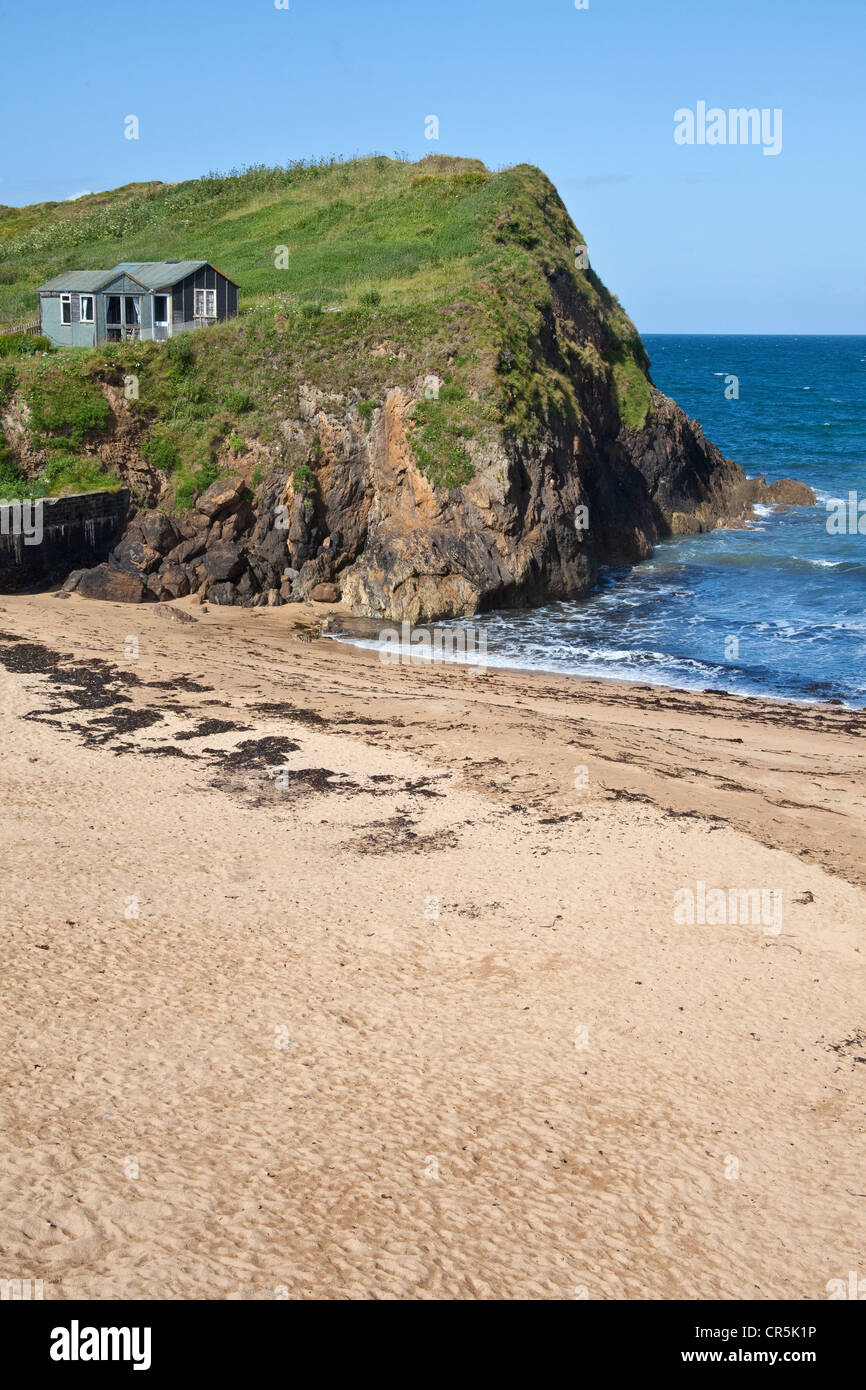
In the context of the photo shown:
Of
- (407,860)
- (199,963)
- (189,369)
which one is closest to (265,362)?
(189,369)

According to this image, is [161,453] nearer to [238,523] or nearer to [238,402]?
[238,402]

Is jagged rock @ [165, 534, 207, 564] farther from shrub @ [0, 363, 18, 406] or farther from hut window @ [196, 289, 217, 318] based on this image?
hut window @ [196, 289, 217, 318]

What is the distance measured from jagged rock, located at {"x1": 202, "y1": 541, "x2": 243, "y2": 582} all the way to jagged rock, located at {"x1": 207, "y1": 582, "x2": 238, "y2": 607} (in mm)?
367

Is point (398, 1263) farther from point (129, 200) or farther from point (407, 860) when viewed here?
point (129, 200)

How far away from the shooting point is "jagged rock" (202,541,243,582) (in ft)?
102

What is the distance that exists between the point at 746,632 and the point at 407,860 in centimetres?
1741

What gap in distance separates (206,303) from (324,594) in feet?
41.1

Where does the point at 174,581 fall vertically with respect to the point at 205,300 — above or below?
below

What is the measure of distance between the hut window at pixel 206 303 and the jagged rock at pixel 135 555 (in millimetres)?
9906

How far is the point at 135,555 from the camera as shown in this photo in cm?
3116

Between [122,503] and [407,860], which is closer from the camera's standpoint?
[407,860]

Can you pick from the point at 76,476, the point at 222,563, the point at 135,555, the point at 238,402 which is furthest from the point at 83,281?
the point at 222,563

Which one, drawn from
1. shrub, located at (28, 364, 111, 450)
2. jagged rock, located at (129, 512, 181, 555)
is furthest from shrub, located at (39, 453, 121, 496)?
jagged rock, located at (129, 512, 181, 555)

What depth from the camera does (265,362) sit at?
34875 mm
